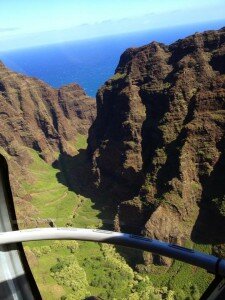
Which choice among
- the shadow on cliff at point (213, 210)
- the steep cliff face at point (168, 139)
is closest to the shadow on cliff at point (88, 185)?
the steep cliff face at point (168, 139)

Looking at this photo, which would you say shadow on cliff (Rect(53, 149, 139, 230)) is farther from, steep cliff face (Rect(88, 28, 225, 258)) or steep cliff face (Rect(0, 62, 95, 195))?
steep cliff face (Rect(0, 62, 95, 195))

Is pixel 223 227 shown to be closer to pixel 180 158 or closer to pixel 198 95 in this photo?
pixel 180 158

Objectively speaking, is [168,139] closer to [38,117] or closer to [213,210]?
[213,210]

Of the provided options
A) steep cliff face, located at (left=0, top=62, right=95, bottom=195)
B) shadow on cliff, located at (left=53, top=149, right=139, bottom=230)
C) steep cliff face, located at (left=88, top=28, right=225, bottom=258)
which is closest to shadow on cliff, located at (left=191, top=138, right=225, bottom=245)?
steep cliff face, located at (left=88, top=28, right=225, bottom=258)

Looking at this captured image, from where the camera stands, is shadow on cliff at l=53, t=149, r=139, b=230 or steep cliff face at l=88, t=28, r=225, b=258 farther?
shadow on cliff at l=53, t=149, r=139, b=230

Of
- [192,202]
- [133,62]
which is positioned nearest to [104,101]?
[133,62]

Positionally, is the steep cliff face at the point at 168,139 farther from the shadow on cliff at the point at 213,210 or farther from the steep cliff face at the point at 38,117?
the steep cliff face at the point at 38,117

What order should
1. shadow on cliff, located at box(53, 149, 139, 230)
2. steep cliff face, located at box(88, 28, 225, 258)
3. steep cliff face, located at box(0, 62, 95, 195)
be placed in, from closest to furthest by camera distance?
steep cliff face, located at box(88, 28, 225, 258) < shadow on cliff, located at box(53, 149, 139, 230) < steep cliff face, located at box(0, 62, 95, 195)
